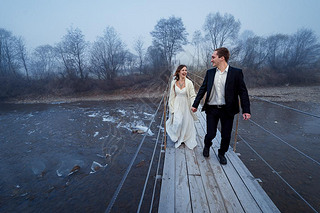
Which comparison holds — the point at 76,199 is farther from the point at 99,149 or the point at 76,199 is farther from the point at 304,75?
the point at 304,75

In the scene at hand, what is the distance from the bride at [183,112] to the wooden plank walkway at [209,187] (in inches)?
16.7

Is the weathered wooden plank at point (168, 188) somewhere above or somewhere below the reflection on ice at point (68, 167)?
above

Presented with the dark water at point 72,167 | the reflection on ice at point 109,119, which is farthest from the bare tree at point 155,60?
the dark water at point 72,167

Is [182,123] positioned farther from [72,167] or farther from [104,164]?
[72,167]

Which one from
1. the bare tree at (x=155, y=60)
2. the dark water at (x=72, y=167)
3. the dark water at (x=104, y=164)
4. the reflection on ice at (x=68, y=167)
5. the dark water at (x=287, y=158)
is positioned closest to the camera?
the dark water at (x=287, y=158)

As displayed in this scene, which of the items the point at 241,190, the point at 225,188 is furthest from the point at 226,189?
the point at 241,190

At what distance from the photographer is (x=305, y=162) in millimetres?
4309

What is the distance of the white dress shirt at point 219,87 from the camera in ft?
5.84

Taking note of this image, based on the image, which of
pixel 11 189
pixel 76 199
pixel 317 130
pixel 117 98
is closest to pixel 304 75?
pixel 317 130

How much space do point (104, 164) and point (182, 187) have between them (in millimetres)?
4009

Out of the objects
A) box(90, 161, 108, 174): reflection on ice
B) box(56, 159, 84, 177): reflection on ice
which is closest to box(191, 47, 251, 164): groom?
box(90, 161, 108, 174): reflection on ice

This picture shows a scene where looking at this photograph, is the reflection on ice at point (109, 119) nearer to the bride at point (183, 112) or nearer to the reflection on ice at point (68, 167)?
the reflection on ice at point (68, 167)

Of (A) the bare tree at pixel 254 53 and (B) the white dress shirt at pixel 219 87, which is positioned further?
(A) the bare tree at pixel 254 53

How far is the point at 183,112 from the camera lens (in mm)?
2703
